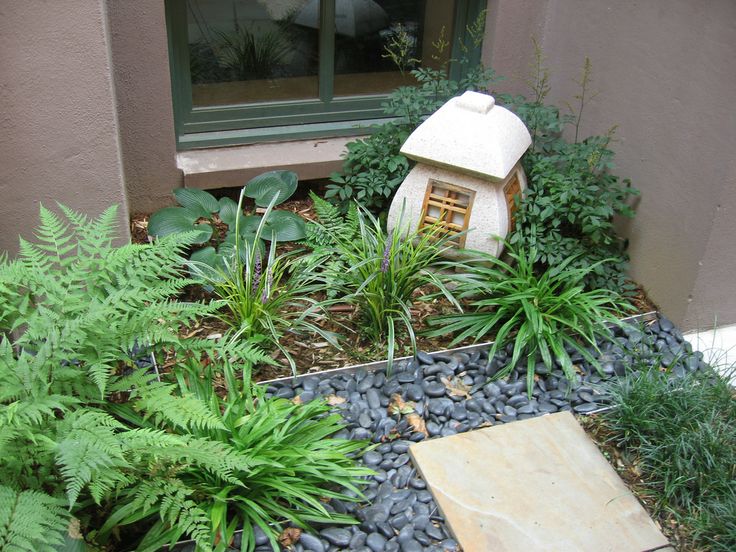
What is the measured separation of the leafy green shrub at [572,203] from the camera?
3.73 meters

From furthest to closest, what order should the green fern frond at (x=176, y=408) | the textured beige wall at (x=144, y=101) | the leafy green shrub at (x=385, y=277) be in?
the textured beige wall at (x=144, y=101)
the leafy green shrub at (x=385, y=277)
the green fern frond at (x=176, y=408)

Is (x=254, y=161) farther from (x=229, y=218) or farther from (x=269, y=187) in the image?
(x=229, y=218)

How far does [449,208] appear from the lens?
375 centimetres

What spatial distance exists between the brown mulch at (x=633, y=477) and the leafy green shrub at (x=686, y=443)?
15 millimetres

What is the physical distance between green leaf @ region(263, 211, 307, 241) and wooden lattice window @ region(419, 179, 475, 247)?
62 cm

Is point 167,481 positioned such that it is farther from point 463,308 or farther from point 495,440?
point 463,308

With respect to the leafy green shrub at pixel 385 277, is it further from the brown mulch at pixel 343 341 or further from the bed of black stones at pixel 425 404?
the bed of black stones at pixel 425 404

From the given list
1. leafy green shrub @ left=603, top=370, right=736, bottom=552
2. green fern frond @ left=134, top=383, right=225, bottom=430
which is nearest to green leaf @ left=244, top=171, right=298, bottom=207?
green fern frond @ left=134, top=383, right=225, bottom=430

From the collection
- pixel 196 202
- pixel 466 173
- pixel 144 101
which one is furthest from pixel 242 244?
pixel 466 173

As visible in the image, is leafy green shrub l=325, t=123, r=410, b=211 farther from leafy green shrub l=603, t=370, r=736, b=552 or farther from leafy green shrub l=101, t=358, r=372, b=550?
leafy green shrub l=603, t=370, r=736, b=552

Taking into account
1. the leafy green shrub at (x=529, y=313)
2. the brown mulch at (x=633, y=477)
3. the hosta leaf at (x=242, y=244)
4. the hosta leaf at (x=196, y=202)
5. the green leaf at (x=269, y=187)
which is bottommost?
the brown mulch at (x=633, y=477)

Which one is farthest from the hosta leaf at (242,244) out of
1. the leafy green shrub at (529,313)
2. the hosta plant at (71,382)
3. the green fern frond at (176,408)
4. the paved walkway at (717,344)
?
the paved walkway at (717,344)

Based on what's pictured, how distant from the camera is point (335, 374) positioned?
341 cm

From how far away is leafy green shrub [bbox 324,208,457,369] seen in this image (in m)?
3.44
